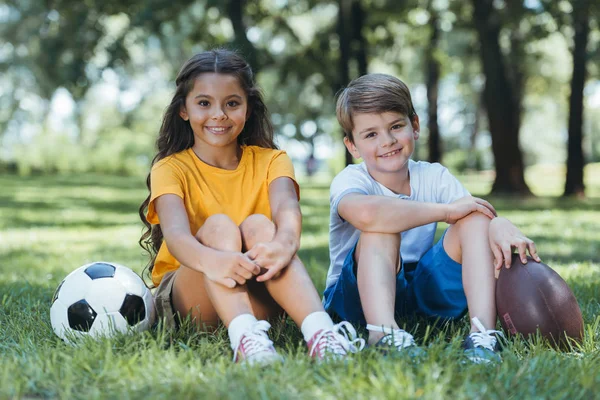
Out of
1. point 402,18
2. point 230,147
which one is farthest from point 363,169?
point 402,18

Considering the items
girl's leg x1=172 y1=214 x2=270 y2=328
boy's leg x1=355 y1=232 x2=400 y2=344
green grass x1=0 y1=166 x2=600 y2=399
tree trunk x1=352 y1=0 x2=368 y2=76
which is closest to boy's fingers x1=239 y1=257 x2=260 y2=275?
girl's leg x1=172 y1=214 x2=270 y2=328

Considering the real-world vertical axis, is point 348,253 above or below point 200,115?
below

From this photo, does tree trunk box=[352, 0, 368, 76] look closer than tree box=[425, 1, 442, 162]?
Yes

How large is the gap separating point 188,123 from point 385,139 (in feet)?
3.44

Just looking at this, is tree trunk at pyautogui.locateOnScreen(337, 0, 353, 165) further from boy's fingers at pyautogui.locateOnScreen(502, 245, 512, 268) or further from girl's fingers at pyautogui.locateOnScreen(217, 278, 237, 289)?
girl's fingers at pyautogui.locateOnScreen(217, 278, 237, 289)

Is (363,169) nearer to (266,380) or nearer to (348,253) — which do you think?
(348,253)

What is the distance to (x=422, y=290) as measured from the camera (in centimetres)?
328

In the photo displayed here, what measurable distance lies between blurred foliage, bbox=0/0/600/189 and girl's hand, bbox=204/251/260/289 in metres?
1.47

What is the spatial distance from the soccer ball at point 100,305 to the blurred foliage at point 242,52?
1247 millimetres

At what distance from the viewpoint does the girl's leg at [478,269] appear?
2941 mm

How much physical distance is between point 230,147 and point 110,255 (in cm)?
382

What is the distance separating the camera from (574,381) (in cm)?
231

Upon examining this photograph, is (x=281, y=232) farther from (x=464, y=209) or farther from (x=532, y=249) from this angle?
(x=532, y=249)

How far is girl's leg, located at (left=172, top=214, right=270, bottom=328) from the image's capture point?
281cm
